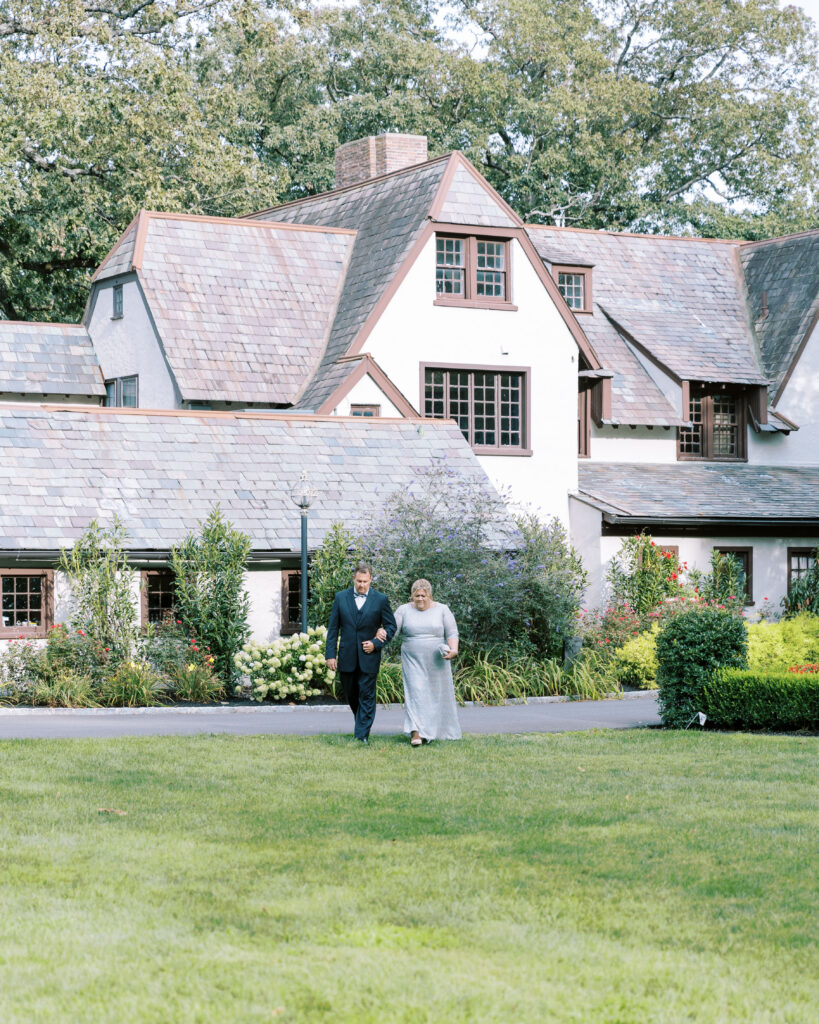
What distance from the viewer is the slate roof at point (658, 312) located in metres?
35.4

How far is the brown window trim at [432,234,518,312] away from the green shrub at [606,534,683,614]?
19.1 ft

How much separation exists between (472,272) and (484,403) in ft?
9.13

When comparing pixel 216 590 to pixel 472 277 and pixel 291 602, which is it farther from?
pixel 472 277

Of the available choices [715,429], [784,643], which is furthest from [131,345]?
[784,643]

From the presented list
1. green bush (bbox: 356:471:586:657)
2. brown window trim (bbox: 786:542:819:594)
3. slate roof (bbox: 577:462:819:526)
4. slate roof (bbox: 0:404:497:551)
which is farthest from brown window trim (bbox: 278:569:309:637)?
brown window trim (bbox: 786:542:819:594)

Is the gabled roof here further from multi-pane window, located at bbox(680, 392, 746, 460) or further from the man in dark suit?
the man in dark suit

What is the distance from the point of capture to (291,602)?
25547 mm

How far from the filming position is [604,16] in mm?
53094

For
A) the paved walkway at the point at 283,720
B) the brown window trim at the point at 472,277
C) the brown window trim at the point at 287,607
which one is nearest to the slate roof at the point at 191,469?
the brown window trim at the point at 287,607

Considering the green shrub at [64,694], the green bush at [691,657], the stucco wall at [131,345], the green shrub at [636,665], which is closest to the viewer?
the green bush at [691,657]

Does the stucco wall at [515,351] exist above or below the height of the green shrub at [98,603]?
above

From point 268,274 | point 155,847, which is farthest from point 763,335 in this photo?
point 155,847

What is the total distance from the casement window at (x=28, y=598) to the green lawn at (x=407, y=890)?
8806mm

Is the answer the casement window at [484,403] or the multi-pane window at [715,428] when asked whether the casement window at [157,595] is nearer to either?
the casement window at [484,403]
